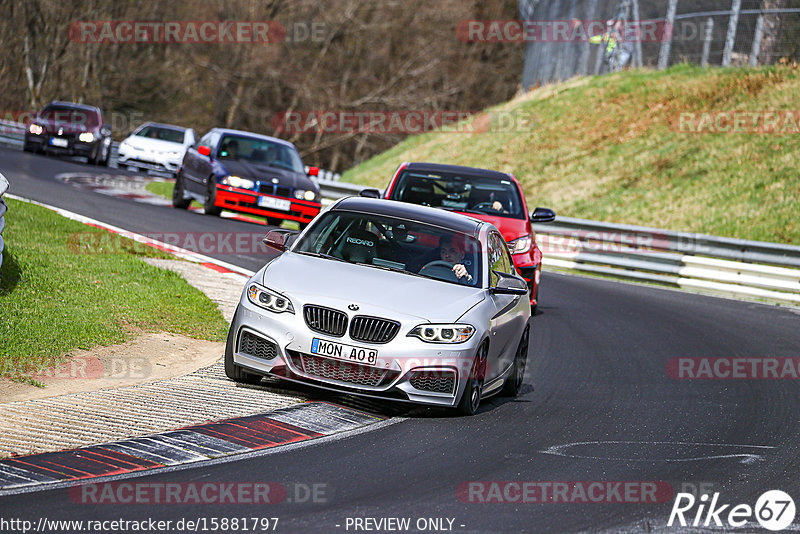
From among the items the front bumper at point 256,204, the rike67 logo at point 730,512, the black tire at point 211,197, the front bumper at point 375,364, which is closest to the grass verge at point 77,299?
the front bumper at point 375,364

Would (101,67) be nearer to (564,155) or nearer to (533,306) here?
(564,155)

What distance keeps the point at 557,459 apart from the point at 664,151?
84.5 feet

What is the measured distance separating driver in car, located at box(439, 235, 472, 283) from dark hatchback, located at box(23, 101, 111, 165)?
25314 millimetres

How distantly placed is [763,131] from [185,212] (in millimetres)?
15827

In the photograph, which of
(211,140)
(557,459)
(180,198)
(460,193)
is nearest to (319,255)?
(557,459)

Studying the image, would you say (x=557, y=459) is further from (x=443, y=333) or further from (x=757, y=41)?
(x=757, y=41)

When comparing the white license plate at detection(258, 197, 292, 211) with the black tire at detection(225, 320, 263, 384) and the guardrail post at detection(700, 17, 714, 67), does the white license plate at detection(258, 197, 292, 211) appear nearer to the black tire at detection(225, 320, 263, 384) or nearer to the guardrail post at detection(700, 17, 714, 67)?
the black tire at detection(225, 320, 263, 384)

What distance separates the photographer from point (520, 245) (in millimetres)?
14297

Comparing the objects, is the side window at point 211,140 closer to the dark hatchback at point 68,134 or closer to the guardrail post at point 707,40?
the dark hatchback at point 68,134

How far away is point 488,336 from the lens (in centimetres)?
873

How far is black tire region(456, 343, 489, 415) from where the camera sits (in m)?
8.49

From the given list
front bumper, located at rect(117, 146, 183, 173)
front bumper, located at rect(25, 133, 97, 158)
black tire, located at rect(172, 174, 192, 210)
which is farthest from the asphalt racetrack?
front bumper, located at rect(25, 133, 97, 158)

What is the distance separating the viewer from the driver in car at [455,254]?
9.30 meters

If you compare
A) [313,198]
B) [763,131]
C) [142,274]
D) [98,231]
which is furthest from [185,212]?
[763,131]
